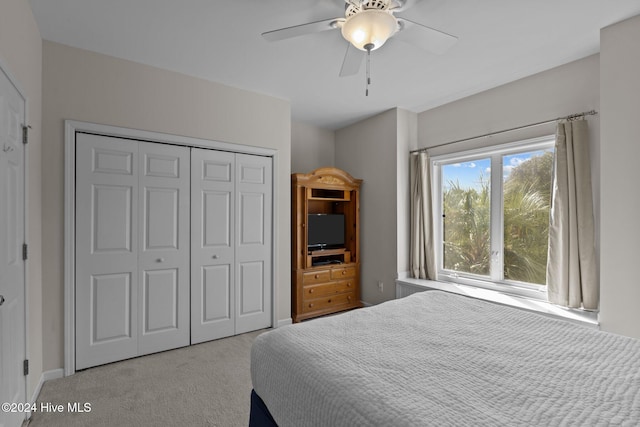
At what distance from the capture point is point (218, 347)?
3.00 meters

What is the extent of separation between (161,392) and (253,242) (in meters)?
1.65

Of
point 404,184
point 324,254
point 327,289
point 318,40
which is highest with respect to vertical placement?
point 318,40

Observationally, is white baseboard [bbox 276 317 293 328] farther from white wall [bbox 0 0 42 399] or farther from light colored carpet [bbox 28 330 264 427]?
white wall [bbox 0 0 42 399]

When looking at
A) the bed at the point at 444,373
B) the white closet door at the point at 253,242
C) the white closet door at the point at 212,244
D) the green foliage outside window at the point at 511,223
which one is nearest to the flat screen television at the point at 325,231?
the white closet door at the point at 253,242

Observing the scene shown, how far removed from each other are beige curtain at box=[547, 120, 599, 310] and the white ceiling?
79 centimetres

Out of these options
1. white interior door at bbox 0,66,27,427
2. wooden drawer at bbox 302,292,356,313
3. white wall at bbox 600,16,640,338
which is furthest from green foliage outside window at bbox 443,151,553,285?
white interior door at bbox 0,66,27,427

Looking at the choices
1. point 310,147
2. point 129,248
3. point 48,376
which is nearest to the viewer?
point 48,376

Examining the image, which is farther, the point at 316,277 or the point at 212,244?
the point at 316,277

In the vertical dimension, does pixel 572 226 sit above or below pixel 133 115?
below

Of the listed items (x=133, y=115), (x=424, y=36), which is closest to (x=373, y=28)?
(x=424, y=36)

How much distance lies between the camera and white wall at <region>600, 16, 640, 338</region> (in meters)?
2.06

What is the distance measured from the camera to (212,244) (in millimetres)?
3172

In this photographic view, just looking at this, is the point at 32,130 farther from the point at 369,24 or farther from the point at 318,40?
the point at 369,24

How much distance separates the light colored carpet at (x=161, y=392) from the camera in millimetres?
1938
